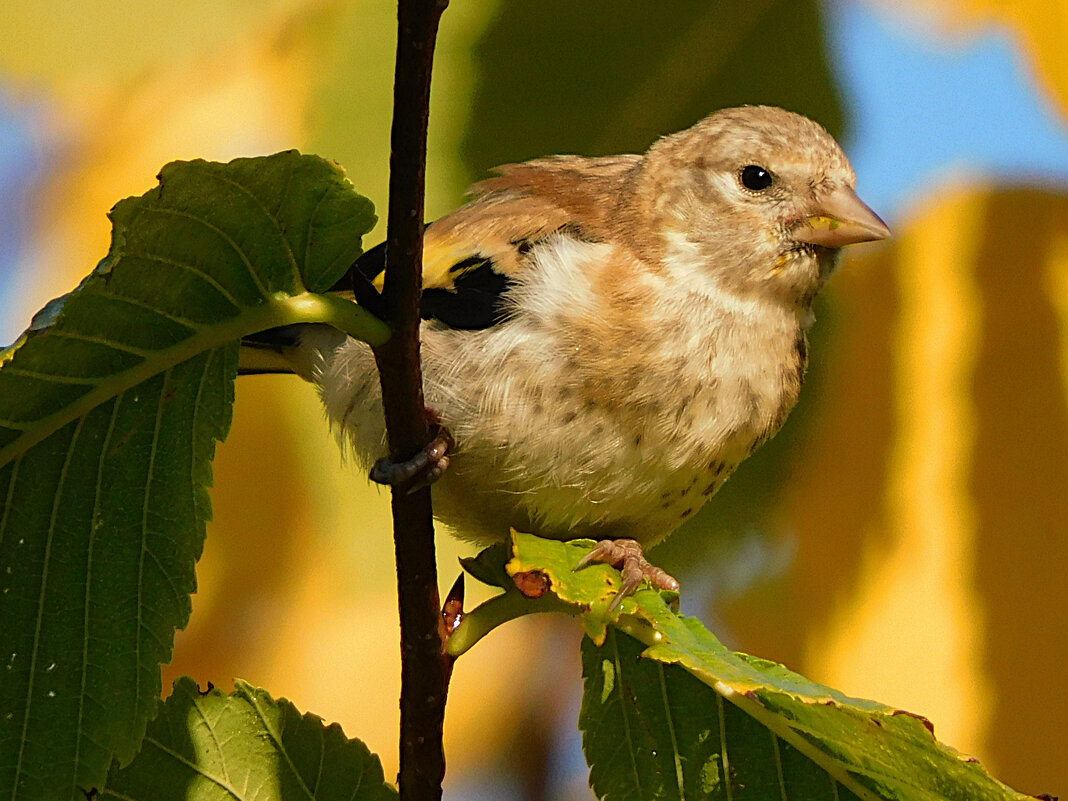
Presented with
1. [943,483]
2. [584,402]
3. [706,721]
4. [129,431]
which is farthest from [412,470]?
[943,483]

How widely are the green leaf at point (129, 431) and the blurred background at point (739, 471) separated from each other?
1121 mm

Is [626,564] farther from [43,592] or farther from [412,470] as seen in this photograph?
[43,592]

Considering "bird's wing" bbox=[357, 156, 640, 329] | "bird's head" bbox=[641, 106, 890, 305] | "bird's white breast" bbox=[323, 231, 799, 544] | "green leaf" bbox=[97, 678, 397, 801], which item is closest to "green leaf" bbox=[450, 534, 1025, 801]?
"green leaf" bbox=[97, 678, 397, 801]

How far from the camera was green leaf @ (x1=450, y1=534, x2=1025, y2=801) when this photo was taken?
1103 millimetres

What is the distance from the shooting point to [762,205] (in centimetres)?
207

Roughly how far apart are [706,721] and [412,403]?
0.50m

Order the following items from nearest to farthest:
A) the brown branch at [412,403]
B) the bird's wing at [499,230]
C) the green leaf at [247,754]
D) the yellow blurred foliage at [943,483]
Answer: the brown branch at [412,403] < the green leaf at [247,754] < the bird's wing at [499,230] < the yellow blurred foliage at [943,483]

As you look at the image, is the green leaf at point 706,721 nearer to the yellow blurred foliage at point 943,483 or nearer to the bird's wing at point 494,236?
the bird's wing at point 494,236

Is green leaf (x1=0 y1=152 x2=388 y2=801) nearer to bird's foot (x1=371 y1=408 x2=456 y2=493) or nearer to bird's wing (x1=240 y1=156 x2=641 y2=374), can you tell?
bird's foot (x1=371 y1=408 x2=456 y2=493)

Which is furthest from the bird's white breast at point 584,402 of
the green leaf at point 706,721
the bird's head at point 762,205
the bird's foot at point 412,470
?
the bird's foot at point 412,470

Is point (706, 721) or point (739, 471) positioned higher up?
point (739, 471)

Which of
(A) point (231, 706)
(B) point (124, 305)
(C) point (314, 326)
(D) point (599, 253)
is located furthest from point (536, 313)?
(B) point (124, 305)

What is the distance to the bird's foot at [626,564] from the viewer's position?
4.16ft

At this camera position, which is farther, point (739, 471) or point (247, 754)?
point (739, 471)
